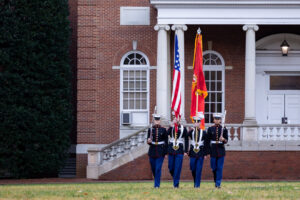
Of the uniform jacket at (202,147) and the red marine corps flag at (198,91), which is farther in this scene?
the red marine corps flag at (198,91)

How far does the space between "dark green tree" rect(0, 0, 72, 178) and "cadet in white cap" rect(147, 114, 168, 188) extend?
9939 mm

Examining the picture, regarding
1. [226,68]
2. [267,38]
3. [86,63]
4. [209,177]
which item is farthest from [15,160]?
[267,38]

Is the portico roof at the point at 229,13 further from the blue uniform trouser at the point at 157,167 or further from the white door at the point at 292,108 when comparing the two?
the blue uniform trouser at the point at 157,167

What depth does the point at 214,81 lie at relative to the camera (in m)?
29.1

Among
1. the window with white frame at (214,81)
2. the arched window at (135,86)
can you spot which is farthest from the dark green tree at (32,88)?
the window with white frame at (214,81)

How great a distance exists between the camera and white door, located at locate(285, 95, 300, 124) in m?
29.2

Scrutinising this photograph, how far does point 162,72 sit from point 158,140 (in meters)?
8.71

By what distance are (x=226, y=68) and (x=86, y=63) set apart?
571 centimetres

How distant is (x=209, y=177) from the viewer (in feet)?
86.3

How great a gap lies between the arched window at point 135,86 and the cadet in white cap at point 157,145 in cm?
1027

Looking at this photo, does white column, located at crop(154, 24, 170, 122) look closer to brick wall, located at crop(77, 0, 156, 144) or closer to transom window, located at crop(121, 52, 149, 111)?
brick wall, located at crop(77, 0, 156, 144)

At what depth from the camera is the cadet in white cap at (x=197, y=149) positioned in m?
18.2

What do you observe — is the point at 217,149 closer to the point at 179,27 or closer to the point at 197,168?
the point at 197,168

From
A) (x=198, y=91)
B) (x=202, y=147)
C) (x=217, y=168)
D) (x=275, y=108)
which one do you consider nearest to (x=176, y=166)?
(x=202, y=147)
